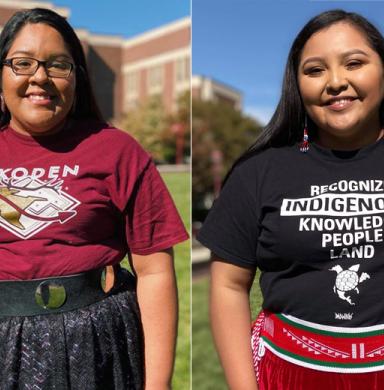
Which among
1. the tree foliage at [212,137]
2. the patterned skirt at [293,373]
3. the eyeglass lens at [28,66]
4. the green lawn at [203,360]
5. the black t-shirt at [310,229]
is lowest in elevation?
the green lawn at [203,360]

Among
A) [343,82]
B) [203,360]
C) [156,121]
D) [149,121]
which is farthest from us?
[156,121]

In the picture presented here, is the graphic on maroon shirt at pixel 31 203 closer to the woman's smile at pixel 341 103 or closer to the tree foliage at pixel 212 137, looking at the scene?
the woman's smile at pixel 341 103

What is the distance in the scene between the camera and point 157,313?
5.77ft

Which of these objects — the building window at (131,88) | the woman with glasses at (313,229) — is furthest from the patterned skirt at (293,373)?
the building window at (131,88)

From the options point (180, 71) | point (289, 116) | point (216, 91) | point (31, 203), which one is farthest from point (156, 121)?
point (31, 203)

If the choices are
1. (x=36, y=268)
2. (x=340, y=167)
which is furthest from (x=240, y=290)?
(x=36, y=268)

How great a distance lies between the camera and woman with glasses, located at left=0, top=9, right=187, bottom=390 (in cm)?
166

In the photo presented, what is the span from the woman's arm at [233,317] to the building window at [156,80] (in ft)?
146

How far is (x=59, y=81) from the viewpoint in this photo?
1687 mm

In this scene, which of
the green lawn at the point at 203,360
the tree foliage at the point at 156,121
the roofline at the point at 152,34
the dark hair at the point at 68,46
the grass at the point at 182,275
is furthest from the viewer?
the roofline at the point at 152,34

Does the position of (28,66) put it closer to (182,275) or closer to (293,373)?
(293,373)

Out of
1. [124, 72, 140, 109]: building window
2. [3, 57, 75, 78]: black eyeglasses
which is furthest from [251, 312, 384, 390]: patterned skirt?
[124, 72, 140, 109]: building window

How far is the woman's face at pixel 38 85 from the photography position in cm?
167

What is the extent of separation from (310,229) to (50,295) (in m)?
0.72
